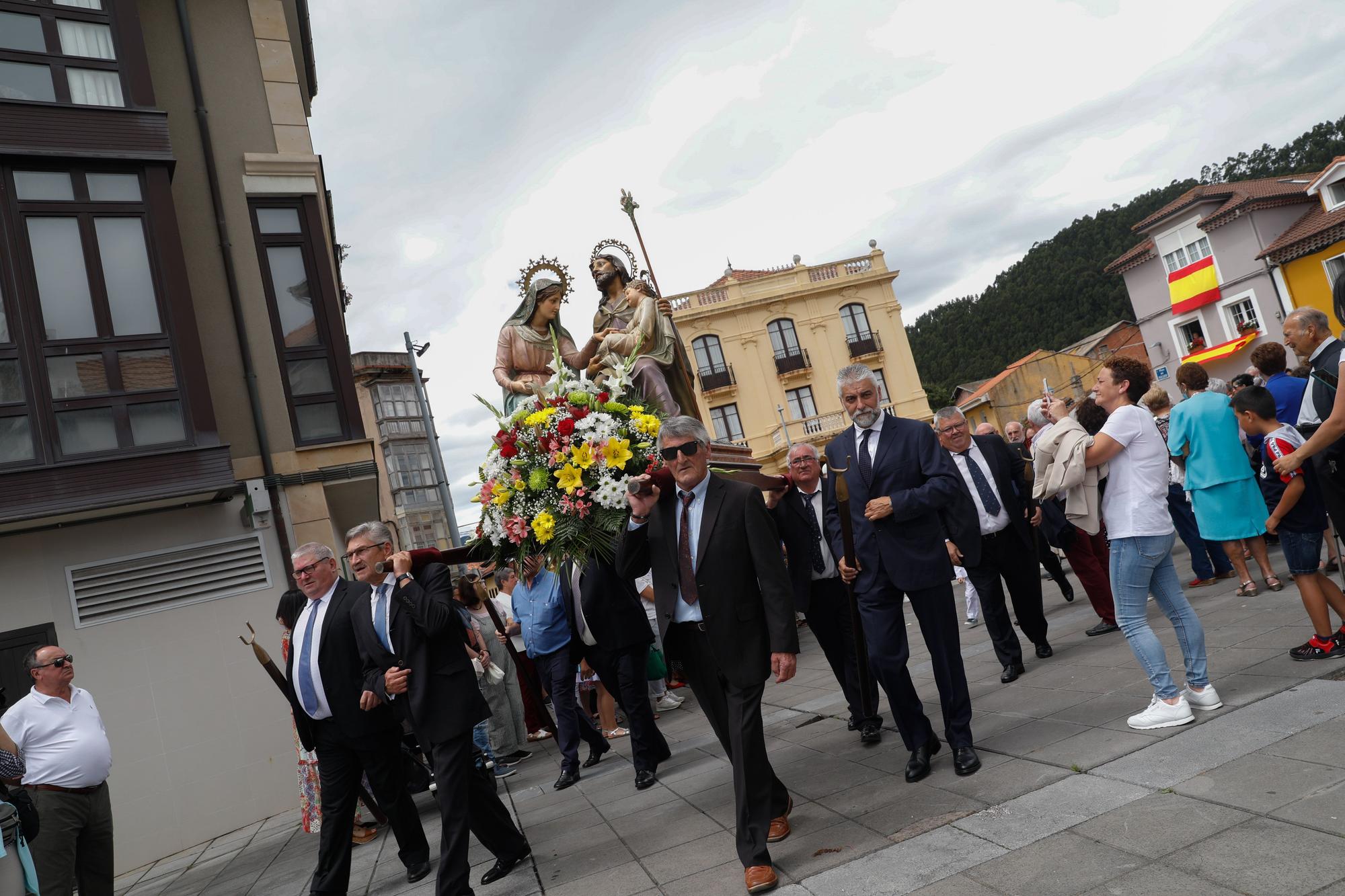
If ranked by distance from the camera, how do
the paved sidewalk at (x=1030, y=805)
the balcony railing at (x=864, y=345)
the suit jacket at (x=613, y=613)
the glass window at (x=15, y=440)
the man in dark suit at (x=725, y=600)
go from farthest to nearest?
the balcony railing at (x=864, y=345) < the glass window at (x=15, y=440) < the suit jacket at (x=613, y=613) < the man in dark suit at (x=725, y=600) < the paved sidewalk at (x=1030, y=805)

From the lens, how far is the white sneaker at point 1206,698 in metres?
4.97

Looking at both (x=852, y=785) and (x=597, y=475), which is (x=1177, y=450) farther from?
(x=597, y=475)

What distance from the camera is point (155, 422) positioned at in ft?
36.5

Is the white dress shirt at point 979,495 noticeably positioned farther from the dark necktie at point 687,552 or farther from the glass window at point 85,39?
the glass window at point 85,39

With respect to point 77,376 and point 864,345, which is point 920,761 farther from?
point 864,345

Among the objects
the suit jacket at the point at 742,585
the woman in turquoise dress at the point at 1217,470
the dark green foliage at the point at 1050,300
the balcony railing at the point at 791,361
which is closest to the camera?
the suit jacket at the point at 742,585

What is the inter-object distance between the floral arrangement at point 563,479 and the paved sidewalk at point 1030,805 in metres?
1.83

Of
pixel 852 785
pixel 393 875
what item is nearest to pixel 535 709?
pixel 393 875

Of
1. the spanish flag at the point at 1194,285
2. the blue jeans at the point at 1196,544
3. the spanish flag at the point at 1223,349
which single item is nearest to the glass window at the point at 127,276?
the blue jeans at the point at 1196,544

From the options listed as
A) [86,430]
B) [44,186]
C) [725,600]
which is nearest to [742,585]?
[725,600]

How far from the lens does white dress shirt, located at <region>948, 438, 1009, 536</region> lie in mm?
7699

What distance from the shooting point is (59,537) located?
10570 mm

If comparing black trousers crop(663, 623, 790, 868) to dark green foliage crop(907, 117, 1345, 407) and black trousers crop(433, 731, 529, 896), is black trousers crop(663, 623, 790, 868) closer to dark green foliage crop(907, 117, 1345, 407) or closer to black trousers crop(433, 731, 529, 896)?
black trousers crop(433, 731, 529, 896)

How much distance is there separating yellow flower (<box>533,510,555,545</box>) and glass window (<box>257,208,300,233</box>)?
9976 mm
